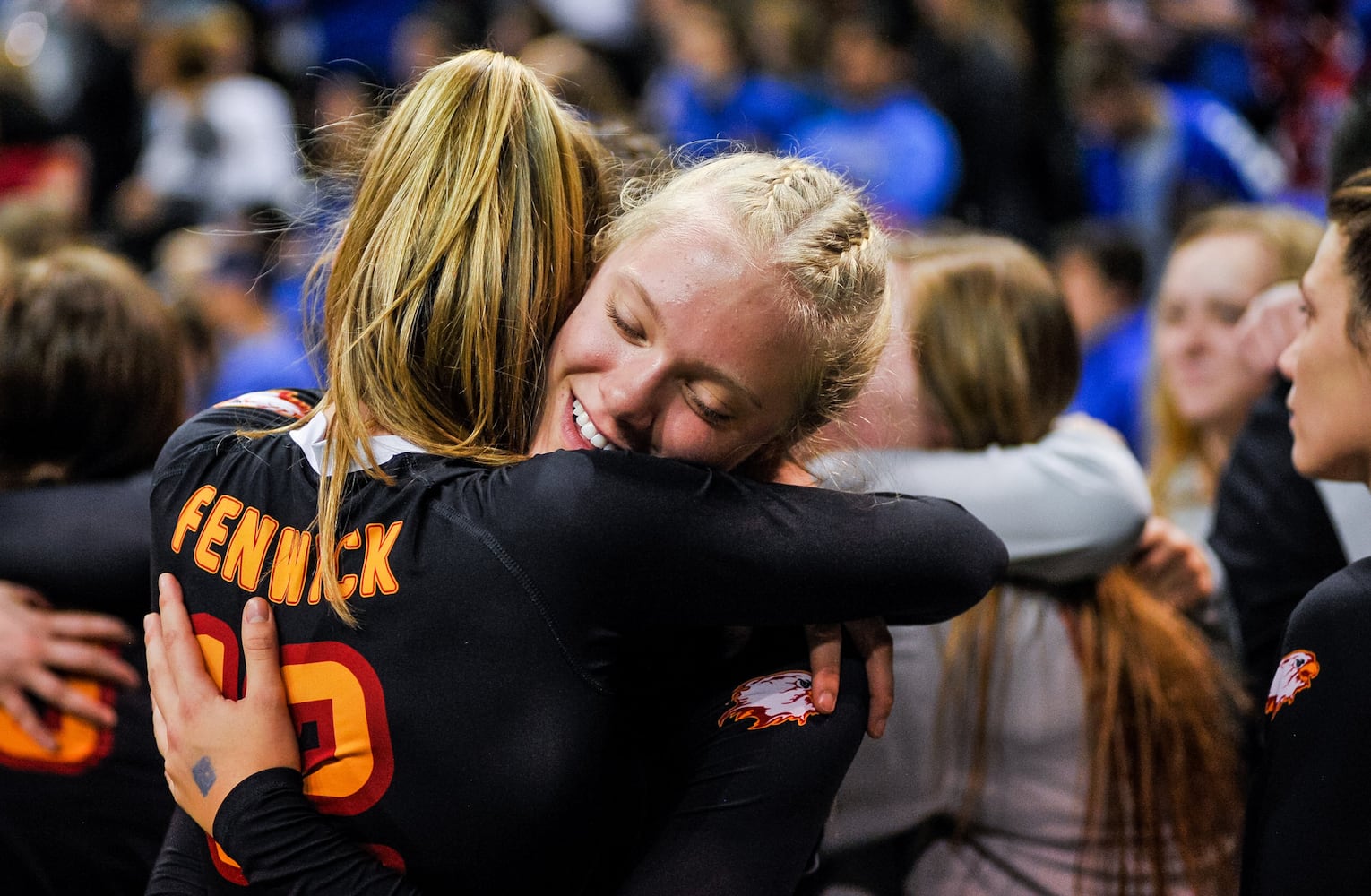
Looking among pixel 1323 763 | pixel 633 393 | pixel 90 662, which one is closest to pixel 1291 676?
pixel 1323 763

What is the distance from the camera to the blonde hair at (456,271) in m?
1.41

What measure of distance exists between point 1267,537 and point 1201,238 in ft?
3.69

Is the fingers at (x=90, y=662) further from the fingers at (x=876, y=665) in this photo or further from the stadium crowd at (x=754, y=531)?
the fingers at (x=876, y=665)

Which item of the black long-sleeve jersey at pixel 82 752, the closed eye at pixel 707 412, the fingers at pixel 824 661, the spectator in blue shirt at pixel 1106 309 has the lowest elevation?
the spectator in blue shirt at pixel 1106 309

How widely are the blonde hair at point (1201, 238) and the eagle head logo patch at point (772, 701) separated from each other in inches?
71.2

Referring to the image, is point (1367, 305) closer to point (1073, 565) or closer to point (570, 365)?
point (1073, 565)


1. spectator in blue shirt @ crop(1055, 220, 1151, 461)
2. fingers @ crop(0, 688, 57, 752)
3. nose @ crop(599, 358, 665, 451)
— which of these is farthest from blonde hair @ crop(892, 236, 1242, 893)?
spectator in blue shirt @ crop(1055, 220, 1151, 461)

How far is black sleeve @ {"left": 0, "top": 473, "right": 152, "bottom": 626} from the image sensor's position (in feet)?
5.78

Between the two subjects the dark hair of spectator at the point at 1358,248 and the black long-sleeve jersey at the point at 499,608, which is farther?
the dark hair of spectator at the point at 1358,248

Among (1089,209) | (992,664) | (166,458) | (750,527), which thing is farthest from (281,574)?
(1089,209)

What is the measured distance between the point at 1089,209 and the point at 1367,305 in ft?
15.7

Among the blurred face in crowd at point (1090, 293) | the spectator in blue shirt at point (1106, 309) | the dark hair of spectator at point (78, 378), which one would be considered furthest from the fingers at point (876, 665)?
the blurred face in crowd at point (1090, 293)

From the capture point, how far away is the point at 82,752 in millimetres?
1800

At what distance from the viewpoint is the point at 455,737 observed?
4.23 ft
